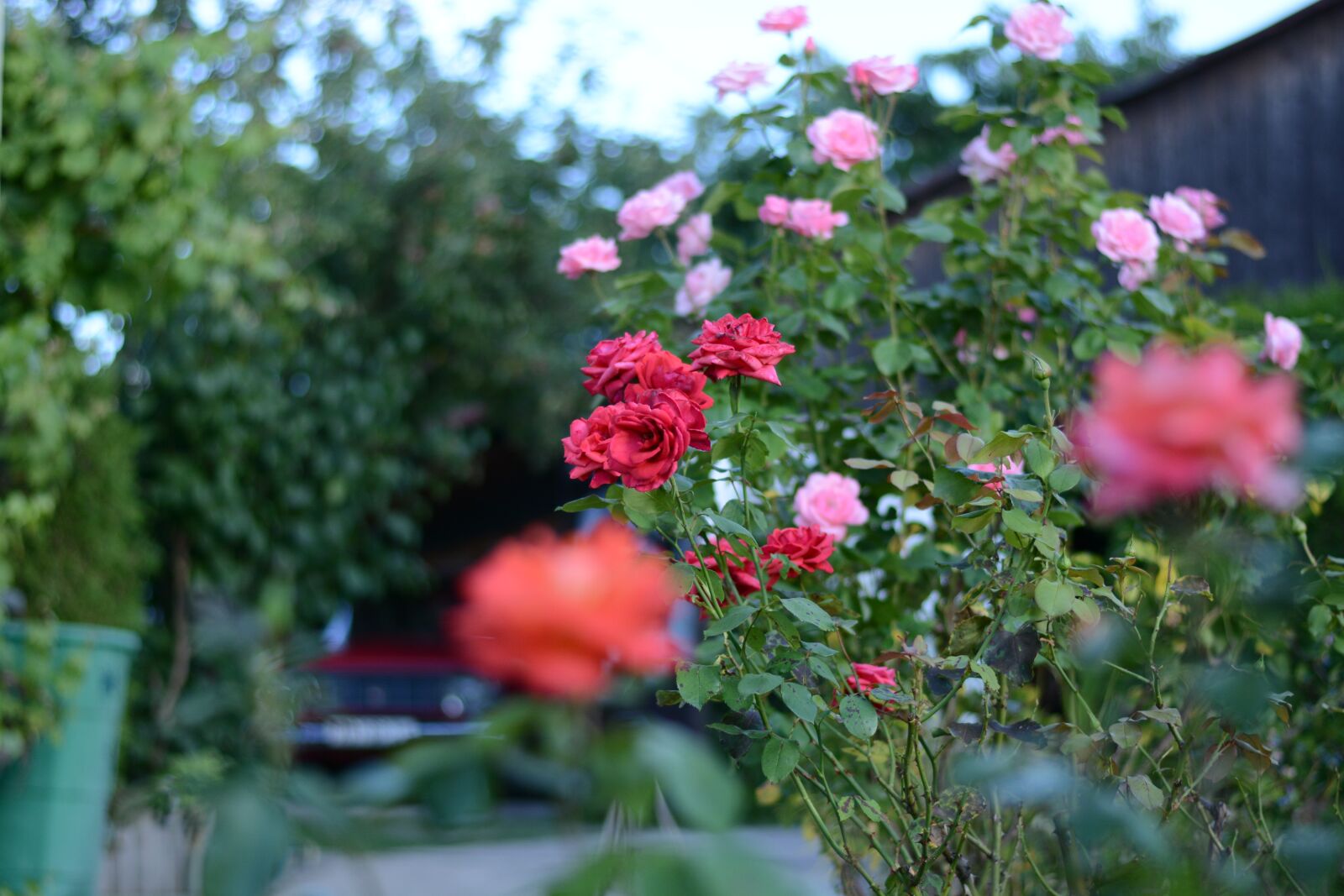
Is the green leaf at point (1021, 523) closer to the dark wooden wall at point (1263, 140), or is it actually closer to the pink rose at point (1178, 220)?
the pink rose at point (1178, 220)

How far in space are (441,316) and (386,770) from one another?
6.10m

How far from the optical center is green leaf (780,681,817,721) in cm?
124

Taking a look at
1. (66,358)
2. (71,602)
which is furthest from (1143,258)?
(71,602)

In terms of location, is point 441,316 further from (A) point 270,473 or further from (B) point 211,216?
(B) point 211,216

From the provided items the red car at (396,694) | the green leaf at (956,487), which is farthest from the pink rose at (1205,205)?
the red car at (396,694)

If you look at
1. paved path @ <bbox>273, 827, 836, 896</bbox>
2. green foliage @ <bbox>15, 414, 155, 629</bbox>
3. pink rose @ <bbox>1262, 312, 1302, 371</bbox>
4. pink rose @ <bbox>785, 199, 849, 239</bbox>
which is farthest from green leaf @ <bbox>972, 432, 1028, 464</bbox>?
green foliage @ <bbox>15, 414, 155, 629</bbox>

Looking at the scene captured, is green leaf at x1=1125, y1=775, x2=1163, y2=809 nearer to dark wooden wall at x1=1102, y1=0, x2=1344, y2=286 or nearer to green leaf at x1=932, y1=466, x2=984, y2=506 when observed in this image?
green leaf at x1=932, y1=466, x2=984, y2=506

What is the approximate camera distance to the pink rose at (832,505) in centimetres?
175

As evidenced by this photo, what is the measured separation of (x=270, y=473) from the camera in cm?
499

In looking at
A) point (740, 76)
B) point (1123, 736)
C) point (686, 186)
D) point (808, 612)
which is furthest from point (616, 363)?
point (740, 76)

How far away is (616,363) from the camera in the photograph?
123 cm

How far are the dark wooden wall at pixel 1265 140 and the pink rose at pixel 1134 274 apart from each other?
1.91m

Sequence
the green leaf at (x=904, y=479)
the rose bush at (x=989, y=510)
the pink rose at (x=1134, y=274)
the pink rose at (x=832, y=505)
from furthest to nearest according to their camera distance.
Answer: the pink rose at (x=1134, y=274)
the pink rose at (x=832, y=505)
the green leaf at (x=904, y=479)
the rose bush at (x=989, y=510)

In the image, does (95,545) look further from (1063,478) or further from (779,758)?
(1063,478)
